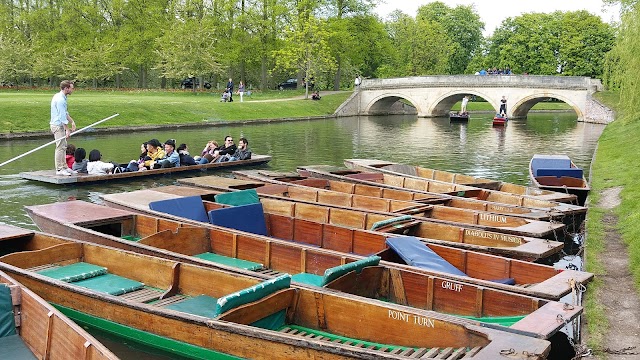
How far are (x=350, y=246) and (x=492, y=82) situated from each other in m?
42.6

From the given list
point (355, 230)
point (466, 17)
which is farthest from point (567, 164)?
point (466, 17)

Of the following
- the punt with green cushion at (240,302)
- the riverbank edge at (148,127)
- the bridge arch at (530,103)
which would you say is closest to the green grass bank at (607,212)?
the punt with green cushion at (240,302)

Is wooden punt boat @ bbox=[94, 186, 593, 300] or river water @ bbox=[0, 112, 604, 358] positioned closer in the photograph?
wooden punt boat @ bbox=[94, 186, 593, 300]

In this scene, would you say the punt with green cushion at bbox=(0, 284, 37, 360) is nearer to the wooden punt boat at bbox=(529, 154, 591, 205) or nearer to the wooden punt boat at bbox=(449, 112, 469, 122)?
the wooden punt boat at bbox=(529, 154, 591, 205)

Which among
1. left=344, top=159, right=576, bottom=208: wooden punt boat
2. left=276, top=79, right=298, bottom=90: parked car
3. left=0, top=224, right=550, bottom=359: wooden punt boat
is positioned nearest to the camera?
left=0, top=224, right=550, bottom=359: wooden punt boat

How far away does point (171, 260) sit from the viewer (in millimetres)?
7445

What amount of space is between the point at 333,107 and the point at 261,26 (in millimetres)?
9381

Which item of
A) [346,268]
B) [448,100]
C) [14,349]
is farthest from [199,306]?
[448,100]

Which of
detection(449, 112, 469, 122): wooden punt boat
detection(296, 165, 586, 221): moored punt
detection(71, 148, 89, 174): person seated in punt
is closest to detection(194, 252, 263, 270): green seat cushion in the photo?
detection(296, 165, 586, 221): moored punt

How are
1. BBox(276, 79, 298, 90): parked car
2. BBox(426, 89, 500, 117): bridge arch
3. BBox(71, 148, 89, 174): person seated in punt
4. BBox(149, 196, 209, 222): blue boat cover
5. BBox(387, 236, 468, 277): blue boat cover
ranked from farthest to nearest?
1. BBox(276, 79, 298, 90): parked car
2. BBox(426, 89, 500, 117): bridge arch
3. BBox(71, 148, 89, 174): person seated in punt
4. BBox(149, 196, 209, 222): blue boat cover
5. BBox(387, 236, 468, 277): blue boat cover

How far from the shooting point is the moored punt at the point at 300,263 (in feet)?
20.5

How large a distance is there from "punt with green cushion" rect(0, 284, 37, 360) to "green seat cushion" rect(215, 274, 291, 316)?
68.0 inches

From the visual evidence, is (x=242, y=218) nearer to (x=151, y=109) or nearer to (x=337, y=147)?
(x=337, y=147)

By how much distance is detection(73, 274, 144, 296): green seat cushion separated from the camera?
728 centimetres
